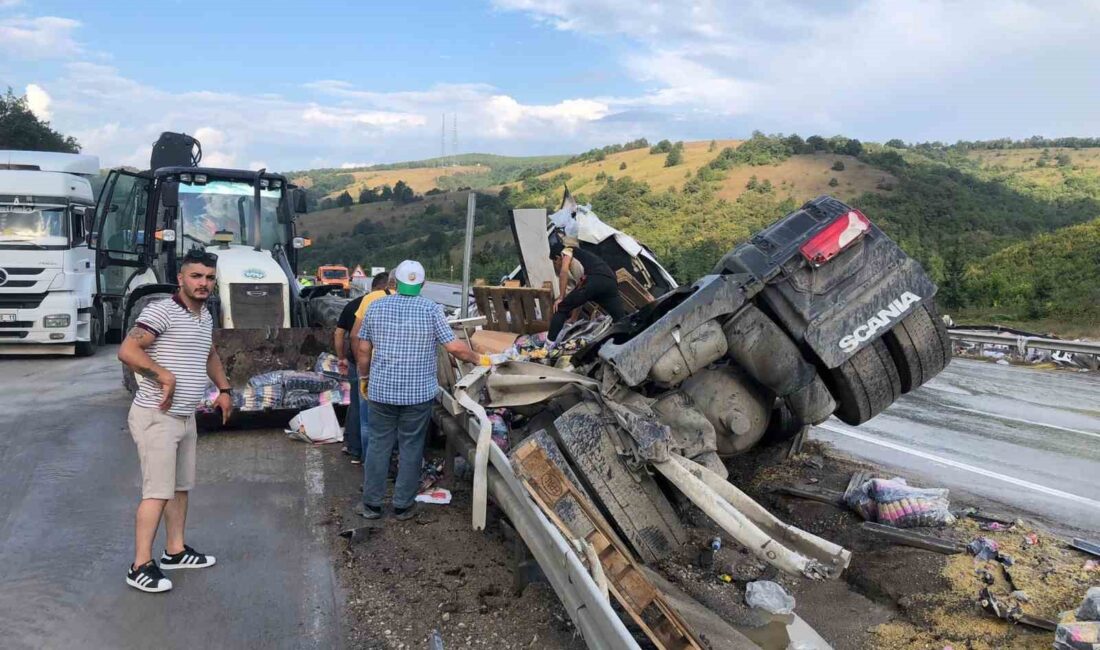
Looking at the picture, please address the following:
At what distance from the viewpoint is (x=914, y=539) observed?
461cm

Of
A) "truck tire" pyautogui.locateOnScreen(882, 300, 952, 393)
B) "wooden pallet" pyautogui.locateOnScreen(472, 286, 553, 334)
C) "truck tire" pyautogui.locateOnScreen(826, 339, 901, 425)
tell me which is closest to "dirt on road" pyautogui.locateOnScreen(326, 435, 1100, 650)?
"truck tire" pyautogui.locateOnScreen(826, 339, 901, 425)

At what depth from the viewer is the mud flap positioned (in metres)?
4.29

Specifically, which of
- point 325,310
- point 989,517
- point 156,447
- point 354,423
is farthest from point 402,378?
point 325,310

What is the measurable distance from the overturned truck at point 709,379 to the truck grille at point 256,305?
4688 millimetres

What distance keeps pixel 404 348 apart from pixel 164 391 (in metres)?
1.48

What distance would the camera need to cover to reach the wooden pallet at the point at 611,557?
3.39 metres

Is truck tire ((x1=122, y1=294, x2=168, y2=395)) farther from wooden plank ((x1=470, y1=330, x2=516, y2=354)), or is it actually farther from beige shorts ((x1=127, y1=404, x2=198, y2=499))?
beige shorts ((x1=127, y1=404, x2=198, y2=499))

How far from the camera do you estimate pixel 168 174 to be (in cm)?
1004

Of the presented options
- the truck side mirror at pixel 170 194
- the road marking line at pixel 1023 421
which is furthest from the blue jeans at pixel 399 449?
the road marking line at pixel 1023 421

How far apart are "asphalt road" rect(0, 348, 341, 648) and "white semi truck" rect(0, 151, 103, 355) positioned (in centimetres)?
539

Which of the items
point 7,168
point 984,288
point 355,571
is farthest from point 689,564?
point 984,288

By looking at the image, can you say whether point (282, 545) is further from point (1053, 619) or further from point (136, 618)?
point (1053, 619)

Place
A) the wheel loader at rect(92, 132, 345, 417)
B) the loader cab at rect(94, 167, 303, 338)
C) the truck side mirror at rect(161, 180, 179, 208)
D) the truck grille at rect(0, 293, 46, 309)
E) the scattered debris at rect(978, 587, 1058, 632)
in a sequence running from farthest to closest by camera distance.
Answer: the truck grille at rect(0, 293, 46, 309) → the loader cab at rect(94, 167, 303, 338) → the truck side mirror at rect(161, 180, 179, 208) → the wheel loader at rect(92, 132, 345, 417) → the scattered debris at rect(978, 587, 1058, 632)

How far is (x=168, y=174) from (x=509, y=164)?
15046 cm
